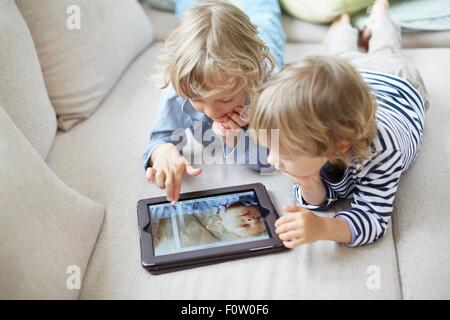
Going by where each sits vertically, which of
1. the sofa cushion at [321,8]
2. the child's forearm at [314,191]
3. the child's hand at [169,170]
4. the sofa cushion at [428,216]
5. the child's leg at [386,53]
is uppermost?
the sofa cushion at [321,8]

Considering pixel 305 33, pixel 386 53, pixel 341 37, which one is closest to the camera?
pixel 386 53

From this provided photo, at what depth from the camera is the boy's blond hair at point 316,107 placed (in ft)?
2.57

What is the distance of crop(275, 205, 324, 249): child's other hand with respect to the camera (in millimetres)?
890

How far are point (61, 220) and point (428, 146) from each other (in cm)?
83

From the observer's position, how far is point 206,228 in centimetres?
99

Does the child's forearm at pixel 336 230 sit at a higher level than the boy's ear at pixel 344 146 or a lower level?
lower

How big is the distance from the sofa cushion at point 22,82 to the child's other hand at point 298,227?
603 millimetres

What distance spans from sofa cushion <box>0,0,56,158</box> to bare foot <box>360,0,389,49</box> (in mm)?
966

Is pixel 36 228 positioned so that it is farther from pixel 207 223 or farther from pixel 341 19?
pixel 341 19

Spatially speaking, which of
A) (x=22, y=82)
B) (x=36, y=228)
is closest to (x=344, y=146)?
(x=36, y=228)

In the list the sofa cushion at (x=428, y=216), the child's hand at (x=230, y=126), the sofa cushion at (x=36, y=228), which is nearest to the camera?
the sofa cushion at (x=36, y=228)

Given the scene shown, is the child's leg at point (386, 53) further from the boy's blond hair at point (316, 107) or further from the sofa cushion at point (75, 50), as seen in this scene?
the sofa cushion at point (75, 50)

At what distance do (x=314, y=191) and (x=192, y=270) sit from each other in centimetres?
29

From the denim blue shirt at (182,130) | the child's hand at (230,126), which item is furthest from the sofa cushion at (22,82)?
the child's hand at (230,126)
